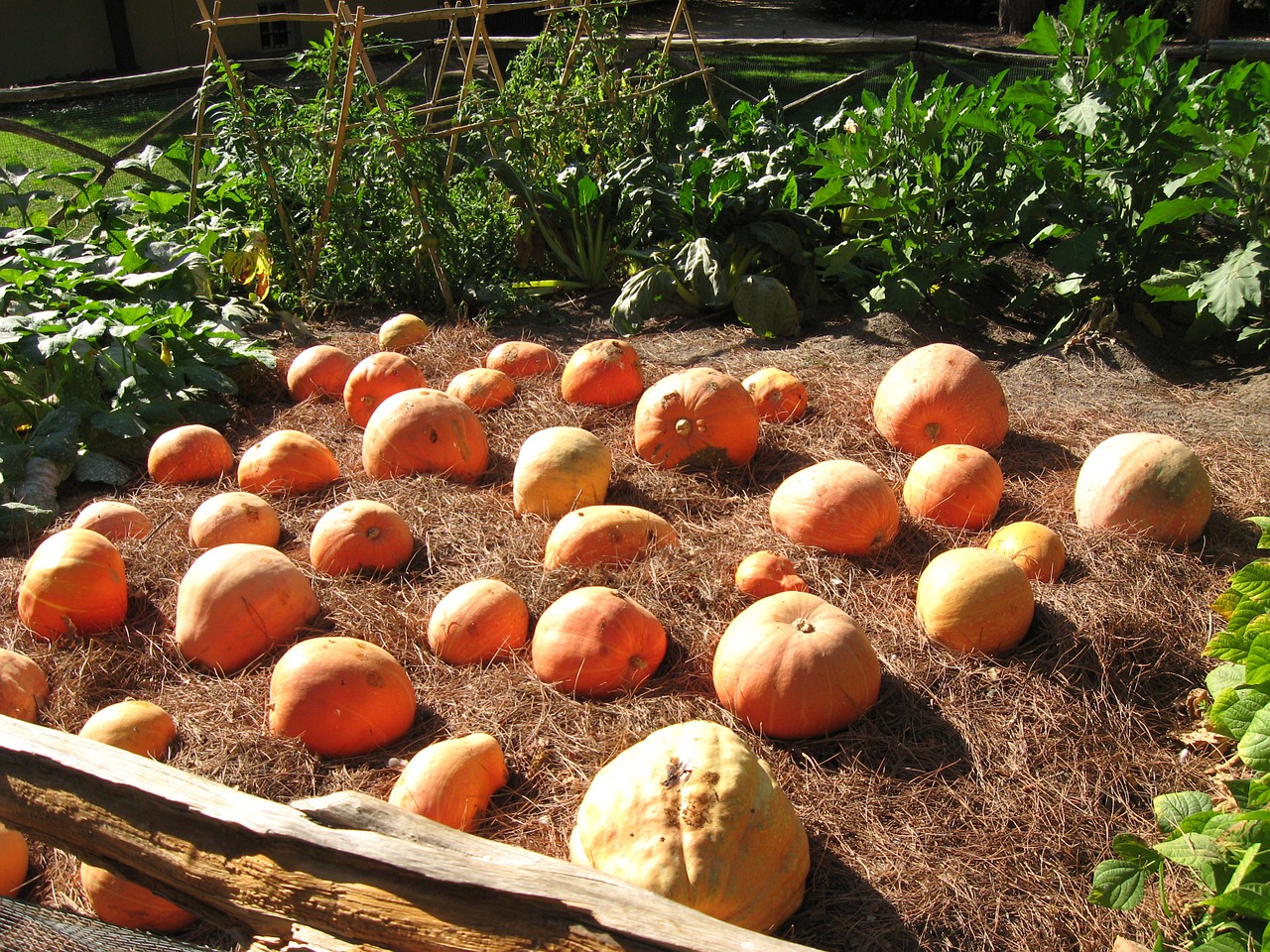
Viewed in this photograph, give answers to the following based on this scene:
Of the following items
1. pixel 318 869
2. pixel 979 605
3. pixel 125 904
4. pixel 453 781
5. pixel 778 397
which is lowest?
pixel 125 904

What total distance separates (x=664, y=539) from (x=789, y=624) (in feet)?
2.73

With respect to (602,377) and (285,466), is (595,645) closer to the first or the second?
(285,466)

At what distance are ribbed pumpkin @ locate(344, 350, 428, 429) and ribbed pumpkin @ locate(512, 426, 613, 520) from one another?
1.15 m

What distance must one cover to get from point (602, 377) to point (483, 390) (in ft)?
1.93

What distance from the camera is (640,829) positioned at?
2.23 metres

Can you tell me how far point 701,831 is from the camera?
220 cm

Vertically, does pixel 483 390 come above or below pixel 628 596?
above

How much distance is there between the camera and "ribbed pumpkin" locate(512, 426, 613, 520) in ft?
12.7

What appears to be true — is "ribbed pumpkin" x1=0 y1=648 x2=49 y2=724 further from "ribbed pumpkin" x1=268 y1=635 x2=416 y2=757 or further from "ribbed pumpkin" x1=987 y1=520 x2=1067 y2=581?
"ribbed pumpkin" x1=987 y1=520 x2=1067 y2=581

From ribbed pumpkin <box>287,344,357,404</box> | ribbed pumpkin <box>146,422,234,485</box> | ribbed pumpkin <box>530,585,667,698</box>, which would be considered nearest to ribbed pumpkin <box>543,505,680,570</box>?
ribbed pumpkin <box>530,585,667,698</box>

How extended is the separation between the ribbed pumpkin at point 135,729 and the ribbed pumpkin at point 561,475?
1506 millimetres

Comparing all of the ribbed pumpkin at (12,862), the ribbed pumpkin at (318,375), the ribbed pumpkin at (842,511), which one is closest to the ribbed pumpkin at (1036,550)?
the ribbed pumpkin at (842,511)

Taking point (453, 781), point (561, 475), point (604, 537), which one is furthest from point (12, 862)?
point (561, 475)

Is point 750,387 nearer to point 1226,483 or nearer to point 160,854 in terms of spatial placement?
point 1226,483
